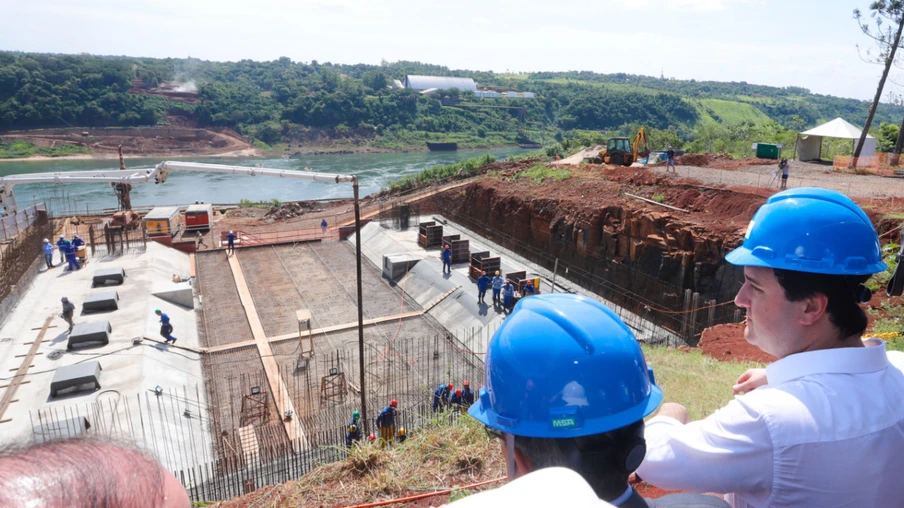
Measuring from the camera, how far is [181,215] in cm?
3028

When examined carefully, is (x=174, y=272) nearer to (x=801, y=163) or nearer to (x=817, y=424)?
(x=817, y=424)

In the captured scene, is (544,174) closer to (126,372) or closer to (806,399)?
(126,372)

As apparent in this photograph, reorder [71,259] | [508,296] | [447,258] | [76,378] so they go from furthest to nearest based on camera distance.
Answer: [71,259] → [447,258] → [508,296] → [76,378]

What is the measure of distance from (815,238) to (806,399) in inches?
20.6

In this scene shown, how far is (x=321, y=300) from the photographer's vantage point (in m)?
19.9

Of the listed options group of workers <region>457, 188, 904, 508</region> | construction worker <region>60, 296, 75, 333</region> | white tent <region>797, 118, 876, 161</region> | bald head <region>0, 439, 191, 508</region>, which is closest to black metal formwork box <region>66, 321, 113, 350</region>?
construction worker <region>60, 296, 75, 333</region>

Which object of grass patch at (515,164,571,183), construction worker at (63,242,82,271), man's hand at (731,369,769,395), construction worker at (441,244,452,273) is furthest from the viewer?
grass patch at (515,164,571,183)

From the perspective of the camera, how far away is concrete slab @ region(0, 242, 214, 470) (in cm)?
1148

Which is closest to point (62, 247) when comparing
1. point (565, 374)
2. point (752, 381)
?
point (565, 374)

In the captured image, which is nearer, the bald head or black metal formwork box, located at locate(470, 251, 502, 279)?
the bald head

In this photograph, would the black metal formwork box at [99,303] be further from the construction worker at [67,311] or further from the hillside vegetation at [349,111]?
the hillside vegetation at [349,111]

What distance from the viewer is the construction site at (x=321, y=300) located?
12.0 metres

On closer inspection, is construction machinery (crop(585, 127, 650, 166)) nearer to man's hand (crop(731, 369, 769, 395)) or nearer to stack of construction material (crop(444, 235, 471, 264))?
stack of construction material (crop(444, 235, 471, 264))

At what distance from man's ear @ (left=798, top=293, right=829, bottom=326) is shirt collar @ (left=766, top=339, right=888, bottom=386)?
11 cm
